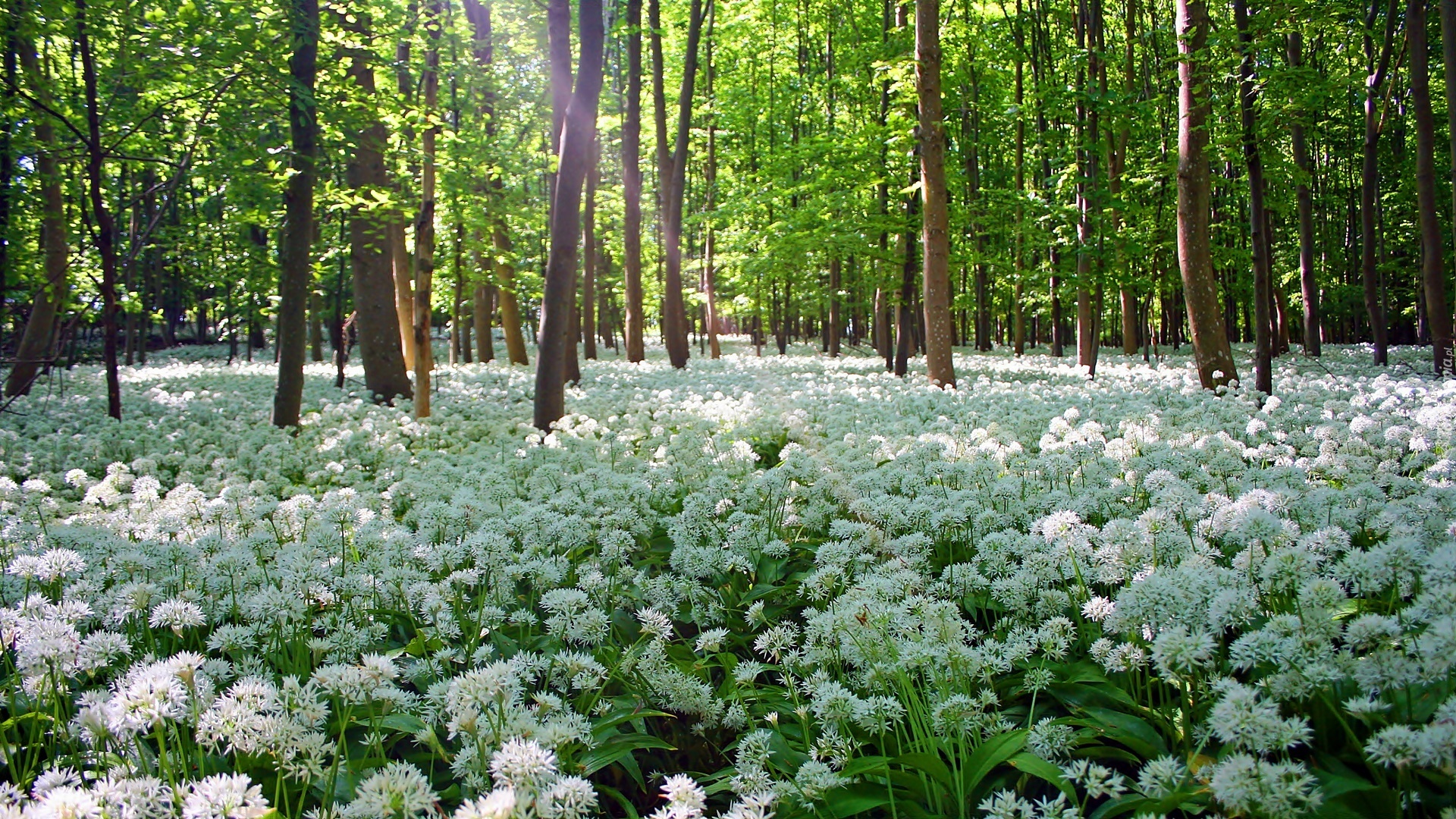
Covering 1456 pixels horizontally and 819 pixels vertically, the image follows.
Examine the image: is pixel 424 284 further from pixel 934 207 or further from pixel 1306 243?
pixel 1306 243

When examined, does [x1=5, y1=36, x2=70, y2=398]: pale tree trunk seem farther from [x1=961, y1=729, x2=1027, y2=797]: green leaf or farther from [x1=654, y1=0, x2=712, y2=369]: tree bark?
[x1=961, y1=729, x2=1027, y2=797]: green leaf

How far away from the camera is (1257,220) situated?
10.2m

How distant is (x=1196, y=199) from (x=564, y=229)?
8599 millimetres

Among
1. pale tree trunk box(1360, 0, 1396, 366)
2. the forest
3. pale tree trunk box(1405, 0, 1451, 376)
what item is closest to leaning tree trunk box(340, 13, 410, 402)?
the forest

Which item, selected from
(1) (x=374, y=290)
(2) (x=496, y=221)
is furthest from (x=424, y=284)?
(2) (x=496, y=221)

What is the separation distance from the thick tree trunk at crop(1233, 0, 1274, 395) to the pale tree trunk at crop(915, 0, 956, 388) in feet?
14.4

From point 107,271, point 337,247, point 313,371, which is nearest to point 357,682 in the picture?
point 107,271

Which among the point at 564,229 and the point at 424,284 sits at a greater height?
the point at 564,229

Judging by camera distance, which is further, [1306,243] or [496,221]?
[496,221]

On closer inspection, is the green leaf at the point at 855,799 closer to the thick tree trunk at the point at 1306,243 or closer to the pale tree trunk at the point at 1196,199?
the pale tree trunk at the point at 1196,199

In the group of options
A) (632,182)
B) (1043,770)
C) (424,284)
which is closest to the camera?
(1043,770)

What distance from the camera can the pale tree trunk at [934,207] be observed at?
13.0 m

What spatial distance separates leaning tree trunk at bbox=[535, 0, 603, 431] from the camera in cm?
972

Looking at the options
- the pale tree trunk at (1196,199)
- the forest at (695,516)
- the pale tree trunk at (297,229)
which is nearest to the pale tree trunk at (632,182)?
the forest at (695,516)
